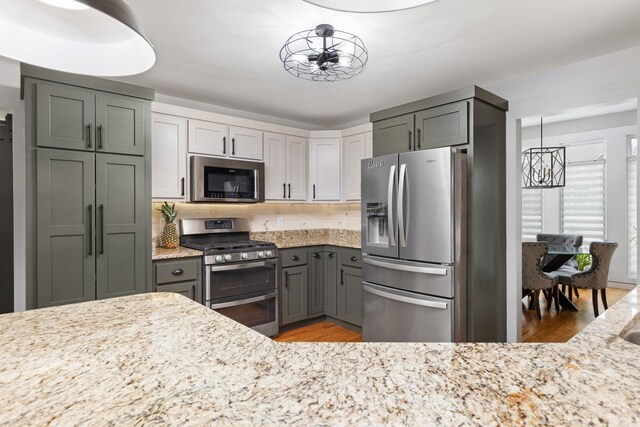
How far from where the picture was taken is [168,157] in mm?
3275

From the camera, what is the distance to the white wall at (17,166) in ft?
8.81

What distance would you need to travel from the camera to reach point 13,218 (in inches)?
110

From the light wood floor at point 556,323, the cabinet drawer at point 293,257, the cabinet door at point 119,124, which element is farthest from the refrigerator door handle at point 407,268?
the cabinet door at point 119,124

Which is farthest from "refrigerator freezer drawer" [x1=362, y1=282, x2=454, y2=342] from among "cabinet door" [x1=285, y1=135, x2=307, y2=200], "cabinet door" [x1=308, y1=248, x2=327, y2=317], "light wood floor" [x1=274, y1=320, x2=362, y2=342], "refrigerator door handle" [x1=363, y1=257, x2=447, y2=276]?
"cabinet door" [x1=285, y1=135, x2=307, y2=200]

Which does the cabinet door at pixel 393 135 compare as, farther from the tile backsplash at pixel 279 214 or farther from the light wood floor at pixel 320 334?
the light wood floor at pixel 320 334

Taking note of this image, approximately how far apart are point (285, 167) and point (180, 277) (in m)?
1.69

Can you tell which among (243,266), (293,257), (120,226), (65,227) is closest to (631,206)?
(293,257)

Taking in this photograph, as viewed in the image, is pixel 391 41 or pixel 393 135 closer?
pixel 391 41

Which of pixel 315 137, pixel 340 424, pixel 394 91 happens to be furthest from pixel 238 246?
pixel 340 424

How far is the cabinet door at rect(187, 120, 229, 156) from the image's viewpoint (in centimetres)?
341

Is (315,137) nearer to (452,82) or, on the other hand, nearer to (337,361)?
(452,82)

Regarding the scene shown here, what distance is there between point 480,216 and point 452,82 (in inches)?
49.1

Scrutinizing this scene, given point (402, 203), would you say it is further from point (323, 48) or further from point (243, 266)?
point (243, 266)

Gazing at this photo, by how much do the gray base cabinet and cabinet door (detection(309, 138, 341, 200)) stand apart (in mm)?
667
